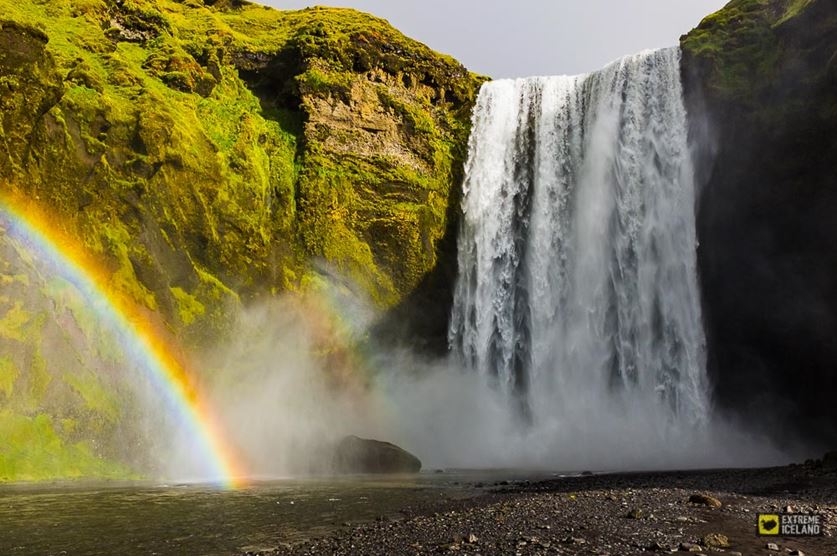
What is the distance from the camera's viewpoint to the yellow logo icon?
34.9 feet

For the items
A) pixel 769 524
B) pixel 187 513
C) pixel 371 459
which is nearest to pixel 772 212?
pixel 371 459

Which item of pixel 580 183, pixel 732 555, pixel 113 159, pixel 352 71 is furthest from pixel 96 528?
pixel 352 71

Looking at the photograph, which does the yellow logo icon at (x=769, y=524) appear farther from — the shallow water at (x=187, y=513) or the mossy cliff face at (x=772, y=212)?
the mossy cliff face at (x=772, y=212)

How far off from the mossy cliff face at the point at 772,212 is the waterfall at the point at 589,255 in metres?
1.65

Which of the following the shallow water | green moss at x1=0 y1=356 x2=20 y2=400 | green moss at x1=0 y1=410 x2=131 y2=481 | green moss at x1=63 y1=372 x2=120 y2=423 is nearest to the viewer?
the shallow water

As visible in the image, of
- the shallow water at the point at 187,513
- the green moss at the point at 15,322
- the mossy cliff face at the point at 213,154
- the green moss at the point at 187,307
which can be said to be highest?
the mossy cliff face at the point at 213,154

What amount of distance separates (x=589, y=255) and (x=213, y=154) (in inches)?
857

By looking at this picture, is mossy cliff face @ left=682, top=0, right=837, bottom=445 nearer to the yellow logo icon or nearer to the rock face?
the rock face

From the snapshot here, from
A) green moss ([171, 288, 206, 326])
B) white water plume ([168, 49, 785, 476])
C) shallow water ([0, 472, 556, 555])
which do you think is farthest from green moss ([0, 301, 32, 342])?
white water plume ([168, 49, 785, 476])

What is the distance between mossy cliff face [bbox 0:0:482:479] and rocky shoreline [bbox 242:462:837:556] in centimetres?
1815

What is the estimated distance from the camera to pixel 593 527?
35.5 ft

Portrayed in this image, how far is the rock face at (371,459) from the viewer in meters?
28.4

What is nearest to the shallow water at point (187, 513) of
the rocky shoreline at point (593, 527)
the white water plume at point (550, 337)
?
the rocky shoreline at point (593, 527)

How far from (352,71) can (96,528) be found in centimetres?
3393
